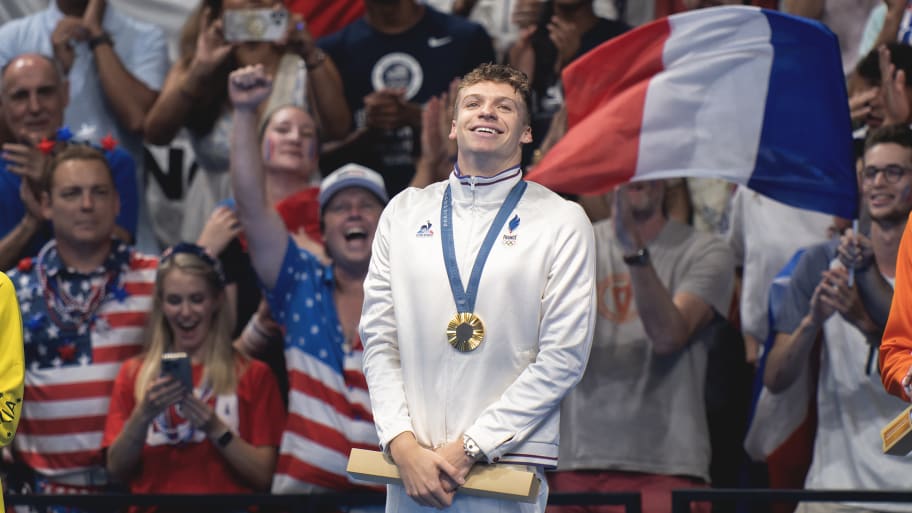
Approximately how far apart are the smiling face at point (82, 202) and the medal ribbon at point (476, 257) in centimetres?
249

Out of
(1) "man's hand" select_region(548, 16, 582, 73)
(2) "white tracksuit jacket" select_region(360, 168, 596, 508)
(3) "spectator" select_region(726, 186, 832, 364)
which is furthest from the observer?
(1) "man's hand" select_region(548, 16, 582, 73)

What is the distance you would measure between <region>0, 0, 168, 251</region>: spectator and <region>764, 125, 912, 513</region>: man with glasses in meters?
3.26

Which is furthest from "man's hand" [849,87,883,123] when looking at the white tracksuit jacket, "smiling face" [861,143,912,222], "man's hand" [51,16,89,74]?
"man's hand" [51,16,89,74]

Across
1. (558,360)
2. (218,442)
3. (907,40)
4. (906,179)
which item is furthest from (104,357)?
(907,40)

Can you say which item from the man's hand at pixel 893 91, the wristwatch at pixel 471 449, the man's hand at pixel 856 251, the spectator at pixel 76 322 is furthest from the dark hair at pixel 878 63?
the spectator at pixel 76 322

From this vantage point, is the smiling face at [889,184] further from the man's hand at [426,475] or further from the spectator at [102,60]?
the spectator at [102,60]

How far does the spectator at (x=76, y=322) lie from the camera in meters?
5.87

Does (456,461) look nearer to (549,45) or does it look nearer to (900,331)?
(900,331)

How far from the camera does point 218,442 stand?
5.57 m

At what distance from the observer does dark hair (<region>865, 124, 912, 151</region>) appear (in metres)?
5.45

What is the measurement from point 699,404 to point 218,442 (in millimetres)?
1942

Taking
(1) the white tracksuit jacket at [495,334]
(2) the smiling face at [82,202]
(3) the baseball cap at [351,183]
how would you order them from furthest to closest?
(2) the smiling face at [82,202] < (3) the baseball cap at [351,183] < (1) the white tracksuit jacket at [495,334]

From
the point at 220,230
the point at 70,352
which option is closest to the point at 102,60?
the point at 220,230

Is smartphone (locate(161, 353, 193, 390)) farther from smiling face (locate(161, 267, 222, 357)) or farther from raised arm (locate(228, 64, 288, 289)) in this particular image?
raised arm (locate(228, 64, 288, 289))
